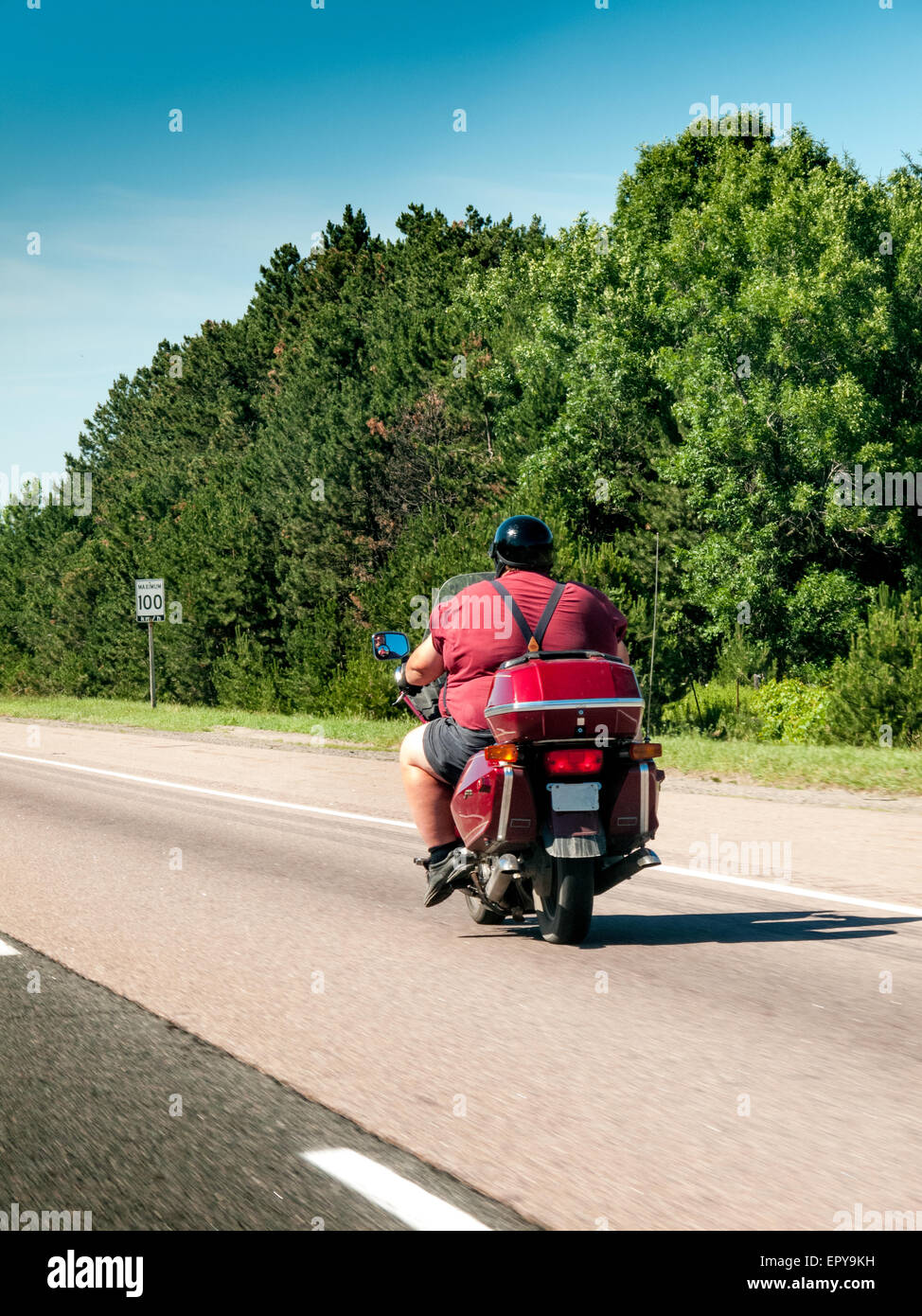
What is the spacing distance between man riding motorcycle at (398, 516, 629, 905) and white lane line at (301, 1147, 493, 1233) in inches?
116

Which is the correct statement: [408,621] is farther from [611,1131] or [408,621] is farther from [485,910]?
[611,1131]

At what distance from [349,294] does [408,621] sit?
108 feet

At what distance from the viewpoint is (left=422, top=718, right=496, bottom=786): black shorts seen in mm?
7105

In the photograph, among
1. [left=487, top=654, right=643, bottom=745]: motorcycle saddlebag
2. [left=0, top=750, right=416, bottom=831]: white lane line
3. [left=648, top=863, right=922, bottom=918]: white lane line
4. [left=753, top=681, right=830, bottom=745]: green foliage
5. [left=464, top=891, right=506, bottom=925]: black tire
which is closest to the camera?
[left=487, top=654, right=643, bottom=745]: motorcycle saddlebag

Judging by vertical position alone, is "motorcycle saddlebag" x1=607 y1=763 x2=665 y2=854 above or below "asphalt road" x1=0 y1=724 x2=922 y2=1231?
above

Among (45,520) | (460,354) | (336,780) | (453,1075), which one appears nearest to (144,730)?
(336,780)

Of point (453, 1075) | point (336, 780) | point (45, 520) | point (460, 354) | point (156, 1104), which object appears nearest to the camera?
point (156, 1104)

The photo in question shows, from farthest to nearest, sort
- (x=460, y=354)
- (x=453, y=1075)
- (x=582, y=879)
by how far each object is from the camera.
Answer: (x=460, y=354)
(x=582, y=879)
(x=453, y=1075)

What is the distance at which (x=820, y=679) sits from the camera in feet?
125

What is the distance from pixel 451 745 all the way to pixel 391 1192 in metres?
3.44
